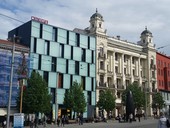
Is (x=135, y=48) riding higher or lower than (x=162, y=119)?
higher

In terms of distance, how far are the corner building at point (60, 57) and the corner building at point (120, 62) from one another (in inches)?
99.0

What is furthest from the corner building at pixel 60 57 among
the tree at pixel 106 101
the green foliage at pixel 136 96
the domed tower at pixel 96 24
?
the green foliage at pixel 136 96

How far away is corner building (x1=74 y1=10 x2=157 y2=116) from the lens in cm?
7850

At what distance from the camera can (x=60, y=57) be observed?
69562 millimetres

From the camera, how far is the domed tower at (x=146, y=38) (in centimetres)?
9381

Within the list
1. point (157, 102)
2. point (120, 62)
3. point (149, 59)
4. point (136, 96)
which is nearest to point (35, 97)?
point (136, 96)

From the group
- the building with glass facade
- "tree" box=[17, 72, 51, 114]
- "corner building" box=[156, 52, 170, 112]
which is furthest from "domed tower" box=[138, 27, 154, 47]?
"tree" box=[17, 72, 51, 114]

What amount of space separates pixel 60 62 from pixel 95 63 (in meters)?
10.9

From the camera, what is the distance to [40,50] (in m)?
Answer: 65.9

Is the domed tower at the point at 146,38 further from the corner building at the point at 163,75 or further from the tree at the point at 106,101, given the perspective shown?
the tree at the point at 106,101

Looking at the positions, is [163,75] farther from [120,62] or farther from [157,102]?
[120,62]

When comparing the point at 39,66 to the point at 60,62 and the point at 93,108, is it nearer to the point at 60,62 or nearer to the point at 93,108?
the point at 60,62

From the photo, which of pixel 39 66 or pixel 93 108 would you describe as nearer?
pixel 39 66

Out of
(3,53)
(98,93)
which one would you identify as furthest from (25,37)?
(98,93)
